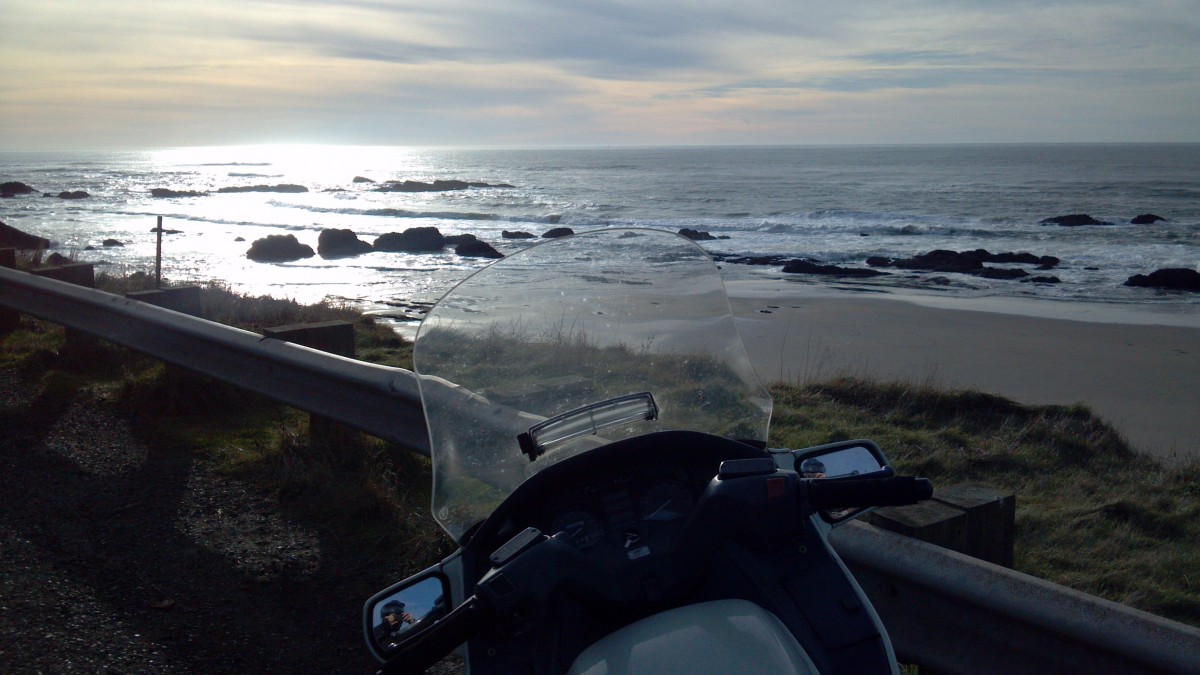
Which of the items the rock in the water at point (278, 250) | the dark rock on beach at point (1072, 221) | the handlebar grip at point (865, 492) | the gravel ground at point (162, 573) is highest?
the handlebar grip at point (865, 492)

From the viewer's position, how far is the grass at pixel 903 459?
433 centimetres

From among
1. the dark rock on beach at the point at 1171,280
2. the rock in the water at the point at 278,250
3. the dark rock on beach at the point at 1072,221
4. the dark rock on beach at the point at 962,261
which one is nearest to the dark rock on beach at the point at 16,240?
the rock in the water at the point at 278,250

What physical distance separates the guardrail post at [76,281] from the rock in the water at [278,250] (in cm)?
1970

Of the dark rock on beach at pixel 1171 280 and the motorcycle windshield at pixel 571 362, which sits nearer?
the motorcycle windshield at pixel 571 362

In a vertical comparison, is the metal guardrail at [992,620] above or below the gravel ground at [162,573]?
above

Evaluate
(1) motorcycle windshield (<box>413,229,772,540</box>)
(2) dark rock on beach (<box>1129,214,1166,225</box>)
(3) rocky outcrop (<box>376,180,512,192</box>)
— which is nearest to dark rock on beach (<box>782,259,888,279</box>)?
(2) dark rock on beach (<box>1129,214,1166,225</box>)

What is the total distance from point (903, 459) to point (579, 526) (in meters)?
4.34

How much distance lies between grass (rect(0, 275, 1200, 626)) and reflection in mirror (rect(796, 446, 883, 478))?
0.57 metres

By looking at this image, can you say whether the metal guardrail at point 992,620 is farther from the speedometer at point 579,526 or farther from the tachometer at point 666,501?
the speedometer at point 579,526

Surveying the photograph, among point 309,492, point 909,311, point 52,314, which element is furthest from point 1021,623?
point 909,311

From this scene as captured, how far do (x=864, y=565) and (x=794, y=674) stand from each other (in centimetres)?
135

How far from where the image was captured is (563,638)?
1.72 meters

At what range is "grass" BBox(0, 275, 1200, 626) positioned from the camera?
433 cm

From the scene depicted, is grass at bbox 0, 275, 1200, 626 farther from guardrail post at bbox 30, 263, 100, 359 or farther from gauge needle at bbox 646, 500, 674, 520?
gauge needle at bbox 646, 500, 674, 520
